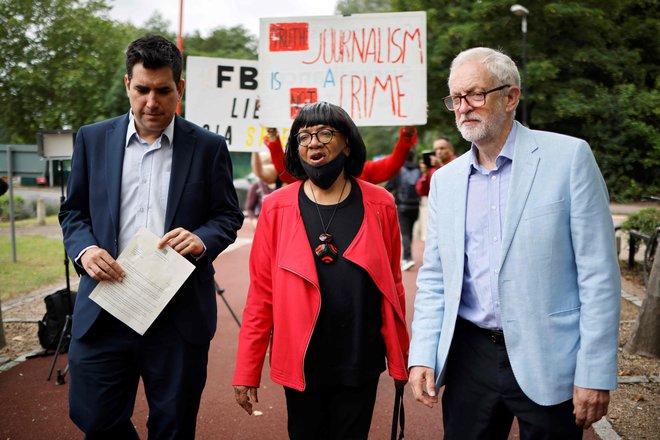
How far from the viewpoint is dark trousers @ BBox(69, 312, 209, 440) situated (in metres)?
2.53

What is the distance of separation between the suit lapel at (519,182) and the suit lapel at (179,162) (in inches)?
55.8

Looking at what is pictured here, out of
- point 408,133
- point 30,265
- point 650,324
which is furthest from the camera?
point 30,265

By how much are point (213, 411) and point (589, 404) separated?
3078mm

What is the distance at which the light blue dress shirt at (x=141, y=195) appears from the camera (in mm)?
2613

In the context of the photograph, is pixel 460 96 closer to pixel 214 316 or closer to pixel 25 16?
pixel 214 316

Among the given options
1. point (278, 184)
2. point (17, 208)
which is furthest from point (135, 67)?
point (17, 208)

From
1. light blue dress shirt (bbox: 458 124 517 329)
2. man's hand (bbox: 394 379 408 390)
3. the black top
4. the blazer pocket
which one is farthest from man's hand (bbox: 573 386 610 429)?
the black top

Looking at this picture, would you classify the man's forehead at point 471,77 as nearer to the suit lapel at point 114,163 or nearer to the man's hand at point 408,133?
the suit lapel at point 114,163

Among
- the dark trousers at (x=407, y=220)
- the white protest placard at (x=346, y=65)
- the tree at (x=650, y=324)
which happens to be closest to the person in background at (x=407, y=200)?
the dark trousers at (x=407, y=220)

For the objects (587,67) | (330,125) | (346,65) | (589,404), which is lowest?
(589,404)

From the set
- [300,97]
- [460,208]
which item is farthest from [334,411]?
[300,97]

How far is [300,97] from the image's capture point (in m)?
5.15

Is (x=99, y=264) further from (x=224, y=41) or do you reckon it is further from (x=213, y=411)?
(x=224, y=41)

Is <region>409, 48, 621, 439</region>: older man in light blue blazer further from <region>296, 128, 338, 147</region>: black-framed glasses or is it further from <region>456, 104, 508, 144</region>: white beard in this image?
<region>296, 128, 338, 147</region>: black-framed glasses
